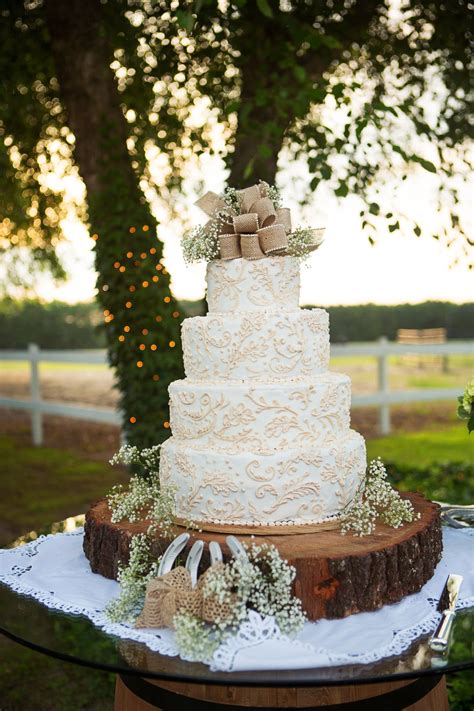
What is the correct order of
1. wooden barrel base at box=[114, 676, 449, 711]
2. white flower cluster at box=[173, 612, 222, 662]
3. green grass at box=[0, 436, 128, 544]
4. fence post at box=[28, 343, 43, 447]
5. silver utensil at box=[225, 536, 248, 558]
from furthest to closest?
fence post at box=[28, 343, 43, 447] → green grass at box=[0, 436, 128, 544] → silver utensil at box=[225, 536, 248, 558] → wooden barrel base at box=[114, 676, 449, 711] → white flower cluster at box=[173, 612, 222, 662]

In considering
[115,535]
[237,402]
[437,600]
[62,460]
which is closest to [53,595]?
[115,535]

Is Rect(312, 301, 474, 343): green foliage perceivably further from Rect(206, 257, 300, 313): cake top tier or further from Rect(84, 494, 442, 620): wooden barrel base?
Rect(84, 494, 442, 620): wooden barrel base

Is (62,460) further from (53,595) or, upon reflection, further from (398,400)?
(53,595)

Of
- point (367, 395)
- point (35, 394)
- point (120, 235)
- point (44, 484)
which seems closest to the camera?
point (120, 235)

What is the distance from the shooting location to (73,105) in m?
7.11

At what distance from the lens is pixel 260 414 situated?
351cm

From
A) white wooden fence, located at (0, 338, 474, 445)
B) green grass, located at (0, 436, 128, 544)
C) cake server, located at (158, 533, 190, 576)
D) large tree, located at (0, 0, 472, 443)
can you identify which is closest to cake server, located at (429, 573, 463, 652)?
cake server, located at (158, 533, 190, 576)

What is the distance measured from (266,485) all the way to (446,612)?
2.98 ft

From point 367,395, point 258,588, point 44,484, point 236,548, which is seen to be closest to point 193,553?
point 236,548

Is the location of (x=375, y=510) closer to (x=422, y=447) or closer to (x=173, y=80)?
(x=173, y=80)

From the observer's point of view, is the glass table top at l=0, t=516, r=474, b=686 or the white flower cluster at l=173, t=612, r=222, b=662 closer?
the glass table top at l=0, t=516, r=474, b=686

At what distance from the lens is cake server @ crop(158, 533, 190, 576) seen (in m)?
3.04

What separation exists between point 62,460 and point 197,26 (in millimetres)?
8480

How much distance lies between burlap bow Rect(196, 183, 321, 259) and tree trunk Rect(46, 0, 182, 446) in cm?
325
